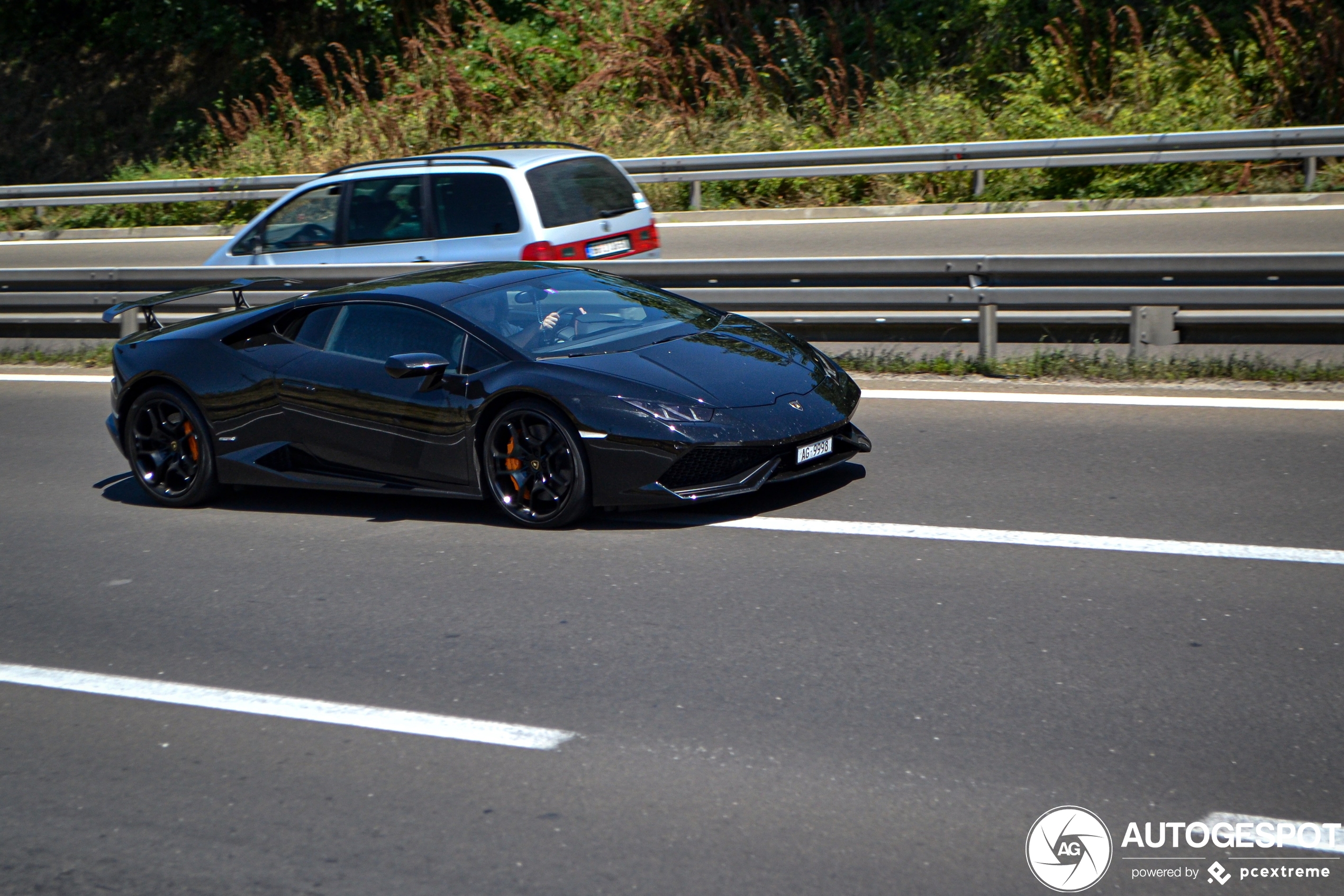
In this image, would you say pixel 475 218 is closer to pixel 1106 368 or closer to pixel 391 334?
pixel 391 334

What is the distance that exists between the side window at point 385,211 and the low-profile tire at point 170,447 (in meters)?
3.67

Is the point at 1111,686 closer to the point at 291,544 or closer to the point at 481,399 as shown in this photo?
→ the point at 481,399

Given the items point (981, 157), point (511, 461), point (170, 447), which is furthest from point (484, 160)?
point (981, 157)

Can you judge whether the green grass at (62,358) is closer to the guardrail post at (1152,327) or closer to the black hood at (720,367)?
the black hood at (720,367)

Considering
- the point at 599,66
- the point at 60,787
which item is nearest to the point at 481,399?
the point at 60,787

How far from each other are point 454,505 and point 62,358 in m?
7.36

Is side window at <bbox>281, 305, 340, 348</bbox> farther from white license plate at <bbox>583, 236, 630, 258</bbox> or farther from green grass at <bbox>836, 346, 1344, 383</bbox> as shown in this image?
green grass at <bbox>836, 346, 1344, 383</bbox>

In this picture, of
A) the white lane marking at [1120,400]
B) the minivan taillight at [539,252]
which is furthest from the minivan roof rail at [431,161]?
the white lane marking at [1120,400]

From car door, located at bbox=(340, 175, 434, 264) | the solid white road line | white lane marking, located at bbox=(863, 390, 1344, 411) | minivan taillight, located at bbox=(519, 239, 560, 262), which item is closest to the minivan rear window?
minivan taillight, located at bbox=(519, 239, 560, 262)

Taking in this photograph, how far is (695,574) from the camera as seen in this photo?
5.94 meters

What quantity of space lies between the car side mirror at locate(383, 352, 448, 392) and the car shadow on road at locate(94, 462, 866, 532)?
0.66m

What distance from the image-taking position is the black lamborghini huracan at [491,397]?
6422mm

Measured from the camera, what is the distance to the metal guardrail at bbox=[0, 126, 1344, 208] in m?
15.2

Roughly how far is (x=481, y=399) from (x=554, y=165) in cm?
464
